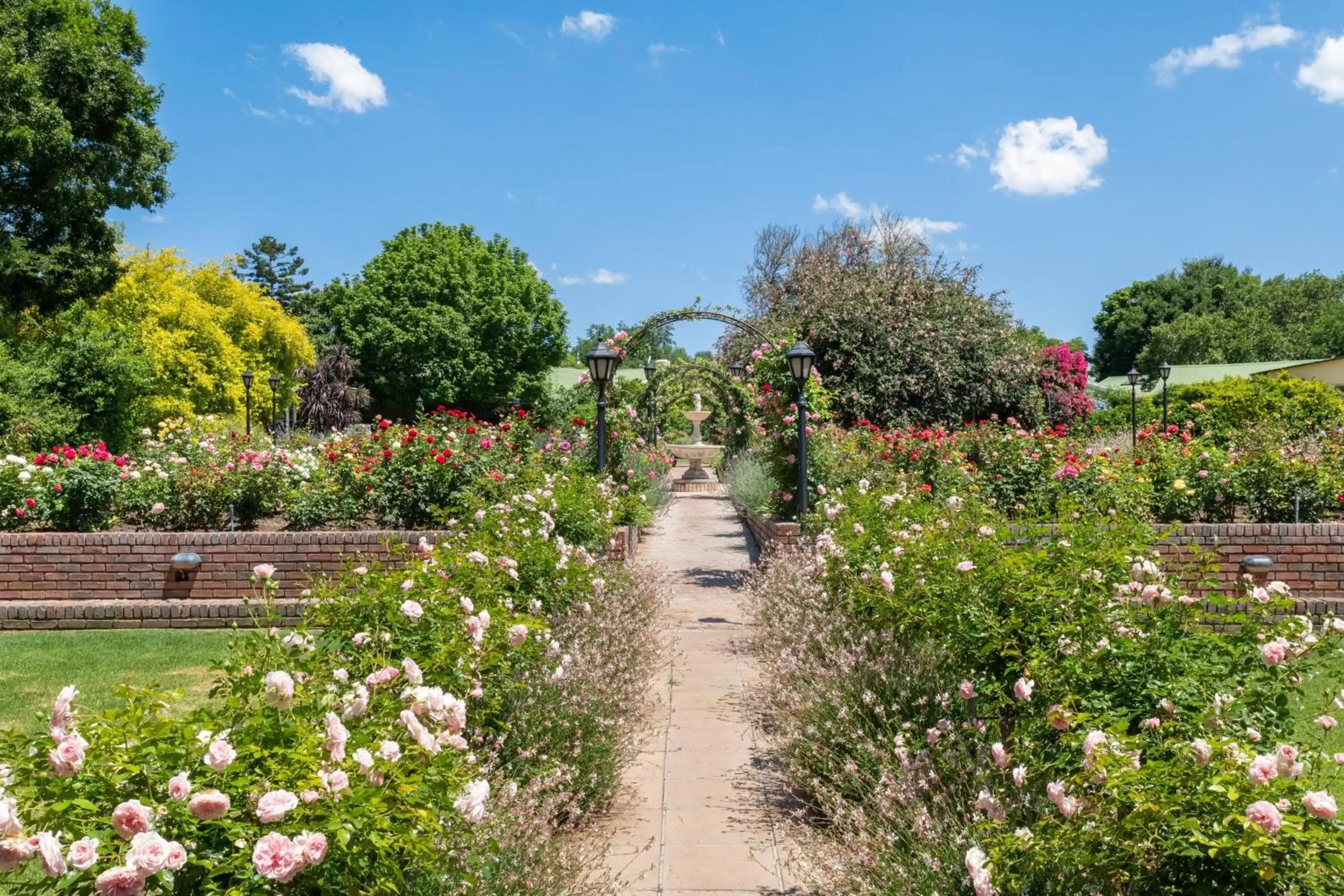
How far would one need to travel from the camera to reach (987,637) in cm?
332

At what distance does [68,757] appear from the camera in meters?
1.76

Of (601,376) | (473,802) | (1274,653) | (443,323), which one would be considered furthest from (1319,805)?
(443,323)

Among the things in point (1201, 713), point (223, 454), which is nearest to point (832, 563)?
point (1201, 713)

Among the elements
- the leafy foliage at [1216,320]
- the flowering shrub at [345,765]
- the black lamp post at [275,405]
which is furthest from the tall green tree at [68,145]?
the leafy foliage at [1216,320]

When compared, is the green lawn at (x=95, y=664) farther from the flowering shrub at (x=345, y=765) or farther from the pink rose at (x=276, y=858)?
the pink rose at (x=276, y=858)

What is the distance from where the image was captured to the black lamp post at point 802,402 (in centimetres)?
870

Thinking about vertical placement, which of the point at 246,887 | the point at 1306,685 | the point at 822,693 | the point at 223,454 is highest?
the point at 223,454

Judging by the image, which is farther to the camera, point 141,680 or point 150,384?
point 150,384

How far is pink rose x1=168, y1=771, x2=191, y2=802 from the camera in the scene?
172cm

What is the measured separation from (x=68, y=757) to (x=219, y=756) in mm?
289

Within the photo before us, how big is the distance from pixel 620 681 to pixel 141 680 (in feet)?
10.8

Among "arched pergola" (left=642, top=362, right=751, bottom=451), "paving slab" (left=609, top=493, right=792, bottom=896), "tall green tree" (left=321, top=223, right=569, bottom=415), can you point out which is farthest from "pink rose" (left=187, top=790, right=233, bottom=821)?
"tall green tree" (left=321, top=223, right=569, bottom=415)

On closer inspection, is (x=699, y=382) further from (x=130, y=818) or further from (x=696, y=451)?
(x=130, y=818)

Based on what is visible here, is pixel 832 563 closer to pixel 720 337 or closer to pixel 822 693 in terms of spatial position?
pixel 822 693
